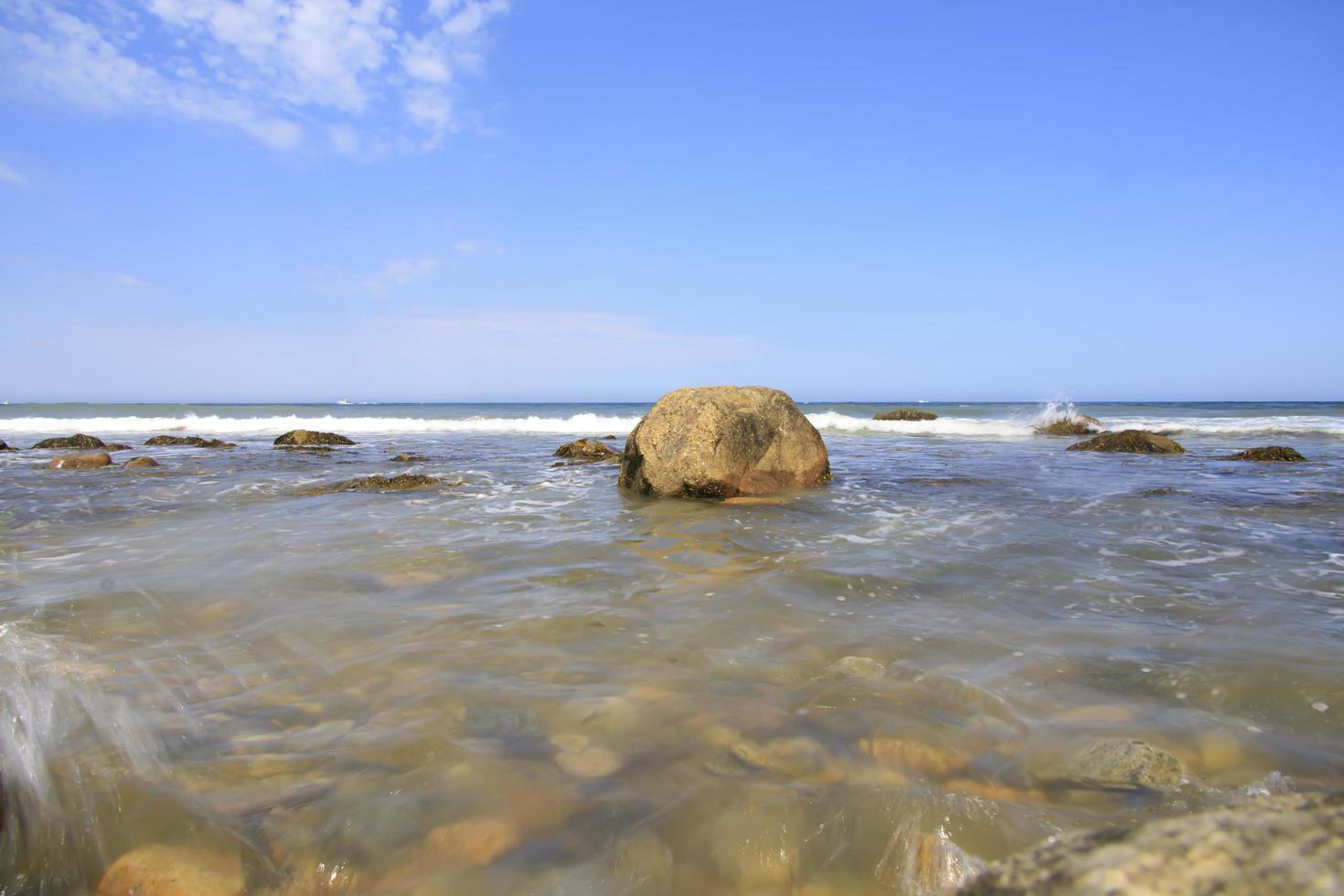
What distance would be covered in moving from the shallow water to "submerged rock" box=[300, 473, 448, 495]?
1869 millimetres

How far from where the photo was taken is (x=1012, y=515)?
5734 millimetres

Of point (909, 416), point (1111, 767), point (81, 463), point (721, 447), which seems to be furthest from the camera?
point (909, 416)

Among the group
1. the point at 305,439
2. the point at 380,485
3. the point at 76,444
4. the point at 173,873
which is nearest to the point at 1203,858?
the point at 173,873

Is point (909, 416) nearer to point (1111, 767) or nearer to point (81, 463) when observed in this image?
point (81, 463)

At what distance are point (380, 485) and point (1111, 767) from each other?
23.8 feet

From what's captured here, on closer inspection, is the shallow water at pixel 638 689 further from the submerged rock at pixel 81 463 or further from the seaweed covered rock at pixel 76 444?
the seaweed covered rock at pixel 76 444

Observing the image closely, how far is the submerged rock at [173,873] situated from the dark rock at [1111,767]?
2.02 metres

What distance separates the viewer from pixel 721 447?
23.1 feet

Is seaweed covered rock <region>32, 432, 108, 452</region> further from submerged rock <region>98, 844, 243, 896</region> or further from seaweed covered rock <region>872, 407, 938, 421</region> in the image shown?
seaweed covered rock <region>872, 407, 938, 421</region>

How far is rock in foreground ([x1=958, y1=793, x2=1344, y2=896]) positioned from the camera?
87 centimetres

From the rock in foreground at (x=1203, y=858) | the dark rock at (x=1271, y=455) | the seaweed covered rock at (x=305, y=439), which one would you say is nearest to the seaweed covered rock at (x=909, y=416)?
the dark rock at (x=1271, y=455)

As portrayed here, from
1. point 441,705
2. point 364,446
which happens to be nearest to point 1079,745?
point 441,705

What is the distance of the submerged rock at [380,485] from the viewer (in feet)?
24.6

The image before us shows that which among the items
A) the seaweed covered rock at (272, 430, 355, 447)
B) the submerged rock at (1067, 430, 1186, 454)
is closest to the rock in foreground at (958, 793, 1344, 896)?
the submerged rock at (1067, 430, 1186, 454)
